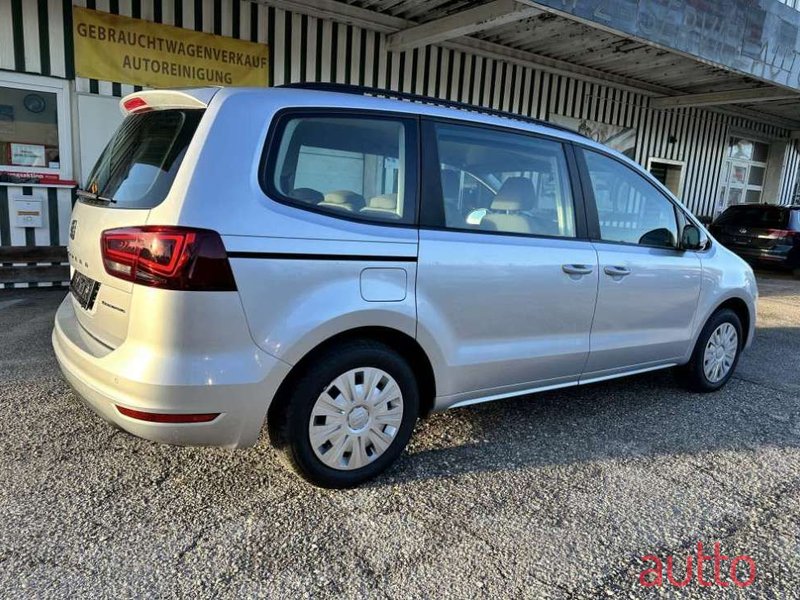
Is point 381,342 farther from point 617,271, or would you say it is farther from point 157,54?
point 157,54

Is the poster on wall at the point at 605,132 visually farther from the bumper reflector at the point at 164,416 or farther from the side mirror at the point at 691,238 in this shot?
the bumper reflector at the point at 164,416

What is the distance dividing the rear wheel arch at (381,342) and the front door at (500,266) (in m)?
0.07

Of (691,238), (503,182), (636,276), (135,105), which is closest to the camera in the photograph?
(135,105)

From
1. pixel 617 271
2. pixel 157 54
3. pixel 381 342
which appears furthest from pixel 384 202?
pixel 157 54

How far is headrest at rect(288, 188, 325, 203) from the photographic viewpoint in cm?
259

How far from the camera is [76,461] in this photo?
10.0ft

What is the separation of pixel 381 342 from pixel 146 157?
134 cm

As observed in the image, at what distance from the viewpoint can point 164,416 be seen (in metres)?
2.36

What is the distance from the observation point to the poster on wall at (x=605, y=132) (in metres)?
11.9

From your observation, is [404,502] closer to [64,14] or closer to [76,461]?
[76,461]

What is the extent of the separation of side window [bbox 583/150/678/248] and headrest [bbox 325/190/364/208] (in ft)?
5.42

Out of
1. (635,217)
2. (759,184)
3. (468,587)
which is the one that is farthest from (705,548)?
(759,184)

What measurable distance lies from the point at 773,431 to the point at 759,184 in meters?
16.2

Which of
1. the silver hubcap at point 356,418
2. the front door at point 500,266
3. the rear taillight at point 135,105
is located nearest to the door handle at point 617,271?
the front door at point 500,266
